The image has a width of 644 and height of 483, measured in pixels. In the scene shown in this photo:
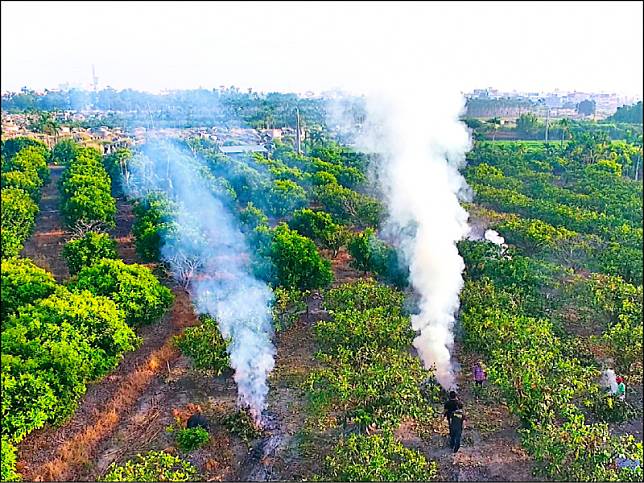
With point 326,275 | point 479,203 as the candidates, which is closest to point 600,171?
point 479,203

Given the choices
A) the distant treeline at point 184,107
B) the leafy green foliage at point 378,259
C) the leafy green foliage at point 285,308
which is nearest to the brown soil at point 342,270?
the leafy green foliage at point 378,259

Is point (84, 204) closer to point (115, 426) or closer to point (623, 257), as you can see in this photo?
point (115, 426)

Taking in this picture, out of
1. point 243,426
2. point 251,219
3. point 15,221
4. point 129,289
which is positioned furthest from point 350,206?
point 243,426

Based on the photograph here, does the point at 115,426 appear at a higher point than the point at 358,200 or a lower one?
lower

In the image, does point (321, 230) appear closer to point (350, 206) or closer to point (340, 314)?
point (350, 206)

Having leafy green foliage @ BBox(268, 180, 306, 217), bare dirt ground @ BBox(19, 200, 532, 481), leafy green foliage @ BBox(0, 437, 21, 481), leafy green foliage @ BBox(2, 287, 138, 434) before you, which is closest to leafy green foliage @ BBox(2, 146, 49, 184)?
leafy green foliage @ BBox(268, 180, 306, 217)

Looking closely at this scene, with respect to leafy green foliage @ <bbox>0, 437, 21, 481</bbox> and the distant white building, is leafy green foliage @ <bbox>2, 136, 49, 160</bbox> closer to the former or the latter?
the distant white building

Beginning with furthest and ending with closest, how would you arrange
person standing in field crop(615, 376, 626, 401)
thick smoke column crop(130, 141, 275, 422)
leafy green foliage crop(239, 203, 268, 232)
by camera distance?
leafy green foliage crop(239, 203, 268, 232) → thick smoke column crop(130, 141, 275, 422) → person standing in field crop(615, 376, 626, 401)

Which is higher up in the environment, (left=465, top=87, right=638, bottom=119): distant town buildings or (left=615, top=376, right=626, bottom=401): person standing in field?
(left=465, top=87, right=638, bottom=119): distant town buildings
